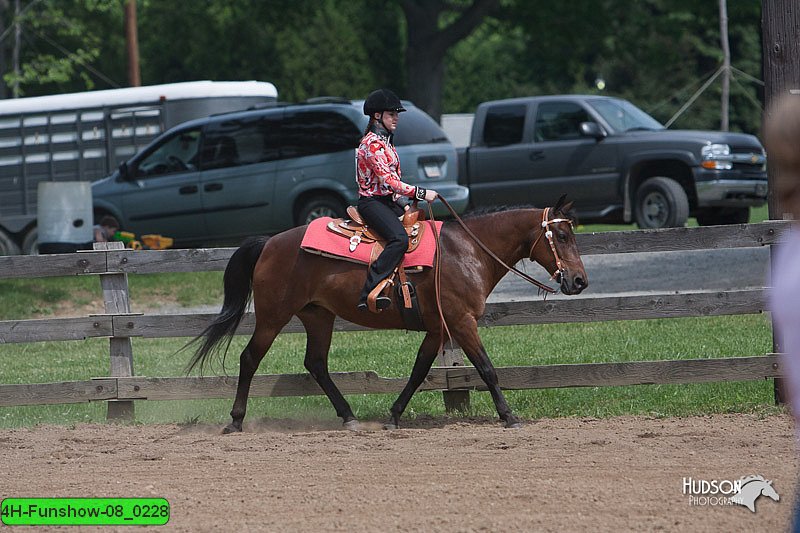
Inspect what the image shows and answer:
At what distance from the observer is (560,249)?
851 cm

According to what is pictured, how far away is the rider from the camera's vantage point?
833 cm

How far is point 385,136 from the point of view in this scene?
846 centimetres

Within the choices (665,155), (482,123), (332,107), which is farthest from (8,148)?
(665,155)

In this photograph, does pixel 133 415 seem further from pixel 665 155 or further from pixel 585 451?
pixel 665 155

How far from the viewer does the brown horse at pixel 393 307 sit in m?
8.48

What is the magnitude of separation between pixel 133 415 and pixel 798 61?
18.9 feet

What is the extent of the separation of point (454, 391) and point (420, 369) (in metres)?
0.65

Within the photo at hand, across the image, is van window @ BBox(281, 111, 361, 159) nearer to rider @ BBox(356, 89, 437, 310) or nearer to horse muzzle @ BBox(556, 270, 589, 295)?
rider @ BBox(356, 89, 437, 310)

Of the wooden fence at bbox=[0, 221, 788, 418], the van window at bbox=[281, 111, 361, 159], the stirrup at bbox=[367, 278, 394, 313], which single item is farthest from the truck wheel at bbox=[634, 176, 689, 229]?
the stirrup at bbox=[367, 278, 394, 313]

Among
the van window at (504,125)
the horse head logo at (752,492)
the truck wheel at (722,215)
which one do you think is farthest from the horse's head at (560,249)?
the van window at (504,125)

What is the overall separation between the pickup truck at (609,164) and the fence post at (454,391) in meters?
8.73

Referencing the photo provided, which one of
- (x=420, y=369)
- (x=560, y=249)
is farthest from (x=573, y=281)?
(x=420, y=369)

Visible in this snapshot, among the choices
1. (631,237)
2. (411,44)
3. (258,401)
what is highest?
(411,44)

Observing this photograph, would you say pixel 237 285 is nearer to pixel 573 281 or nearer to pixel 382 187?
pixel 382 187
